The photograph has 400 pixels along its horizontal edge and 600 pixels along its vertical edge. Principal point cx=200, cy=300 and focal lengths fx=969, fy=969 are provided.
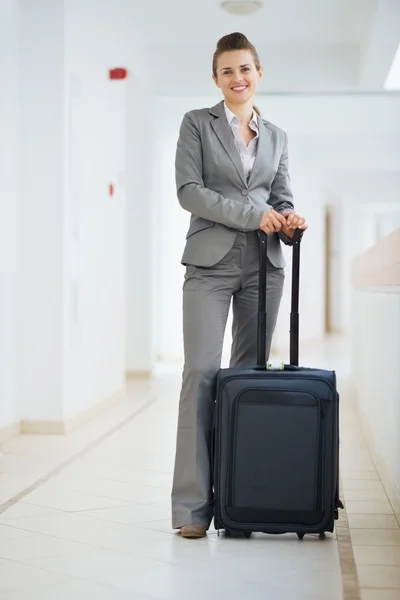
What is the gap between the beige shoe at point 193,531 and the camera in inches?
110

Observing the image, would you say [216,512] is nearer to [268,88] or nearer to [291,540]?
[291,540]

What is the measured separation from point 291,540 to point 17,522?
872mm

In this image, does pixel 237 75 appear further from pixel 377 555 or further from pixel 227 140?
pixel 377 555

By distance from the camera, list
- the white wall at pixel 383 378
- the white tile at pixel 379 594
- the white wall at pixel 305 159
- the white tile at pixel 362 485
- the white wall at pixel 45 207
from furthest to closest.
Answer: the white wall at pixel 305 159 → the white wall at pixel 45 207 → the white tile at pixel 362 485 → the white wall at pixel 383 378 → the white tile at pixel 379 594

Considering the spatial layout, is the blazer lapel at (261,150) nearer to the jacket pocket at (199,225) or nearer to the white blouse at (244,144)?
the white blouse at (244,144)

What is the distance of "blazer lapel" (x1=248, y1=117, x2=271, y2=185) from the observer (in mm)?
2920

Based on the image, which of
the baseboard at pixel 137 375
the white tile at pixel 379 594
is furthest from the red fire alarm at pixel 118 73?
the white tile at pixel 379 594

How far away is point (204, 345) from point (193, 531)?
1.76 ft

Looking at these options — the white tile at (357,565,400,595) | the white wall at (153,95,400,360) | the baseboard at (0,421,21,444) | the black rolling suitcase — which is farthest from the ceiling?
the white tile at (357,565,400,595)

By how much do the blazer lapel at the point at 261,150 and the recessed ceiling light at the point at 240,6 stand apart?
3.58 metres

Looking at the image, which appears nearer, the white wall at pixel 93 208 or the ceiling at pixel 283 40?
the white wall at pixel 93 208

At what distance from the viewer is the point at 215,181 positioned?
292 cm

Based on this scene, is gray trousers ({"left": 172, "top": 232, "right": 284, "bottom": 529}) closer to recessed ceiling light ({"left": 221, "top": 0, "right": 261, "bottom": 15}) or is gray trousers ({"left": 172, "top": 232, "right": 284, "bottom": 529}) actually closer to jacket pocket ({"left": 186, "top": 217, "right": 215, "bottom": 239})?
jacket pocket ({"left": 186, "top": 217, "right": 215, "bottom": 239})

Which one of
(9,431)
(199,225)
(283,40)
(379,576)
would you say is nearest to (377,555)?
(379,576)
